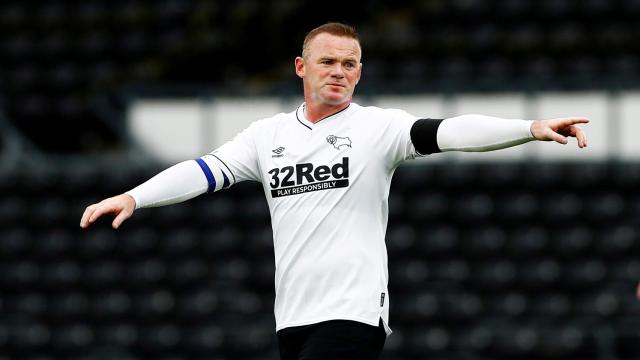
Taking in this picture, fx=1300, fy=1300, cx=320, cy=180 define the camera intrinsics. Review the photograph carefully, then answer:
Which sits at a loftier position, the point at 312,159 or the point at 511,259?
the point at 312,159

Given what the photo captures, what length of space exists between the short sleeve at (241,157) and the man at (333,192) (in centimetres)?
8

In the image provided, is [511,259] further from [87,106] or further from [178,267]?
[87,106]

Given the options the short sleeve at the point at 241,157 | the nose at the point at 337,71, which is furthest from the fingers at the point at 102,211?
the nose at the point at 337,71

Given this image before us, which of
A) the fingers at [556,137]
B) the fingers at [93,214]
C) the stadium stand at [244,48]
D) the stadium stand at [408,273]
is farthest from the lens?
the stadium stand at [244,48]

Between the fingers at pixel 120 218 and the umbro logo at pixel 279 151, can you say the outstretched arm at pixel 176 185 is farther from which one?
the umbro logo at pixel 279 151

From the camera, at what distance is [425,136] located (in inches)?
205

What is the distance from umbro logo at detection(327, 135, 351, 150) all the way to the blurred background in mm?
6824

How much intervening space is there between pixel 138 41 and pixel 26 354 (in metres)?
5.12

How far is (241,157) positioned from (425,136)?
87 cm

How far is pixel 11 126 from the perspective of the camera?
15.5 m

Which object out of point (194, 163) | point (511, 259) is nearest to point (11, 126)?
point (511, 259)

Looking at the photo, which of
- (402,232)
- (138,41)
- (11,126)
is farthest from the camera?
(138,41)

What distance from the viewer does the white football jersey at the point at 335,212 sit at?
205 inches

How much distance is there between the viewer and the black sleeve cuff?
5195mm
